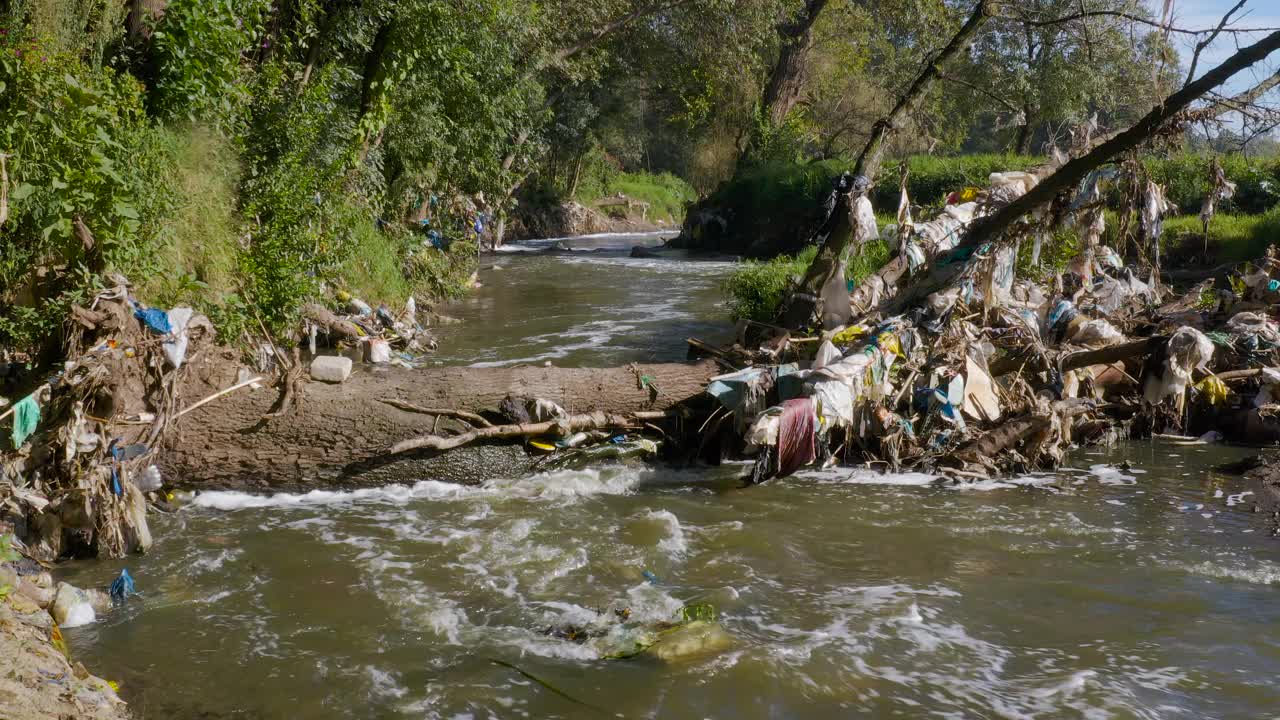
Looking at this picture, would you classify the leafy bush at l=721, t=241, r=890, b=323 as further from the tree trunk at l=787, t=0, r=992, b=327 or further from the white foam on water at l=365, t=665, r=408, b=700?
the white foam on water at l=365, t=665, r=408, b=700

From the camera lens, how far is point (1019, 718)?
347 cm

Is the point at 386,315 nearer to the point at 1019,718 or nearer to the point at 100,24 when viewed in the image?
the point at 100,24

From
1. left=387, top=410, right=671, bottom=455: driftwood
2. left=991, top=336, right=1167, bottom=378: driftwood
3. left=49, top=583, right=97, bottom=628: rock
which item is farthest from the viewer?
left=991, top=336, right=1167, bottom=378: driftwood

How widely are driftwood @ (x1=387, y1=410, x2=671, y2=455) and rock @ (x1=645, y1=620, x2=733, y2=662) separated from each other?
2.36 m

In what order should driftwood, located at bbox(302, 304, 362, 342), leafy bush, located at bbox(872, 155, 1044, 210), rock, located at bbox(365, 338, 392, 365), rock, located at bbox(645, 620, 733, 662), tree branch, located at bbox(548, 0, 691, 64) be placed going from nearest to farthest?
rock, located at bbox(645, 620, 733, 662)
rock, located at bbox(365, 338, 392, 365)
driftwood, located at bbox(302, 304, 362, 342)
tree branch, located at bbox(548, 0, 691, 64)
leafy bush, located at bbox(872, 155, 1044, 210)

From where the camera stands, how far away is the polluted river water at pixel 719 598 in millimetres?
3613

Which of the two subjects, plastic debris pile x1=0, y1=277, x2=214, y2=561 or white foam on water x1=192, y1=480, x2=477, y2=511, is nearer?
plastic debris pile x1=0, y1=277, x2=214, y2=561

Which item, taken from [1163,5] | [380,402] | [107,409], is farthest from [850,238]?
[107,409]

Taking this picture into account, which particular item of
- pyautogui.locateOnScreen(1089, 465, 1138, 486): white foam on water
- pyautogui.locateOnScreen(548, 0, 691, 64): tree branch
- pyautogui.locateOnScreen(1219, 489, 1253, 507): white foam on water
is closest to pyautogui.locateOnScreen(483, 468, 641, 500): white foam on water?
pyautogui.locateOnScreen(1089, 465, 1138, 486): white foam on water

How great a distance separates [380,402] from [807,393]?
2863 millimetres

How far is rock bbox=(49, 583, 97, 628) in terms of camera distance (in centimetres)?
397

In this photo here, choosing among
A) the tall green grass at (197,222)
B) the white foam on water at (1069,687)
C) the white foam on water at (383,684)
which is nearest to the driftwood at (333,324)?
the tall green grass at (197,222)

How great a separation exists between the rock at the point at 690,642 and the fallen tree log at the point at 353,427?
7.95ft

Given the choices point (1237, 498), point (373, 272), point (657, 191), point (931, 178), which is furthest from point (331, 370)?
point (657, 191)
